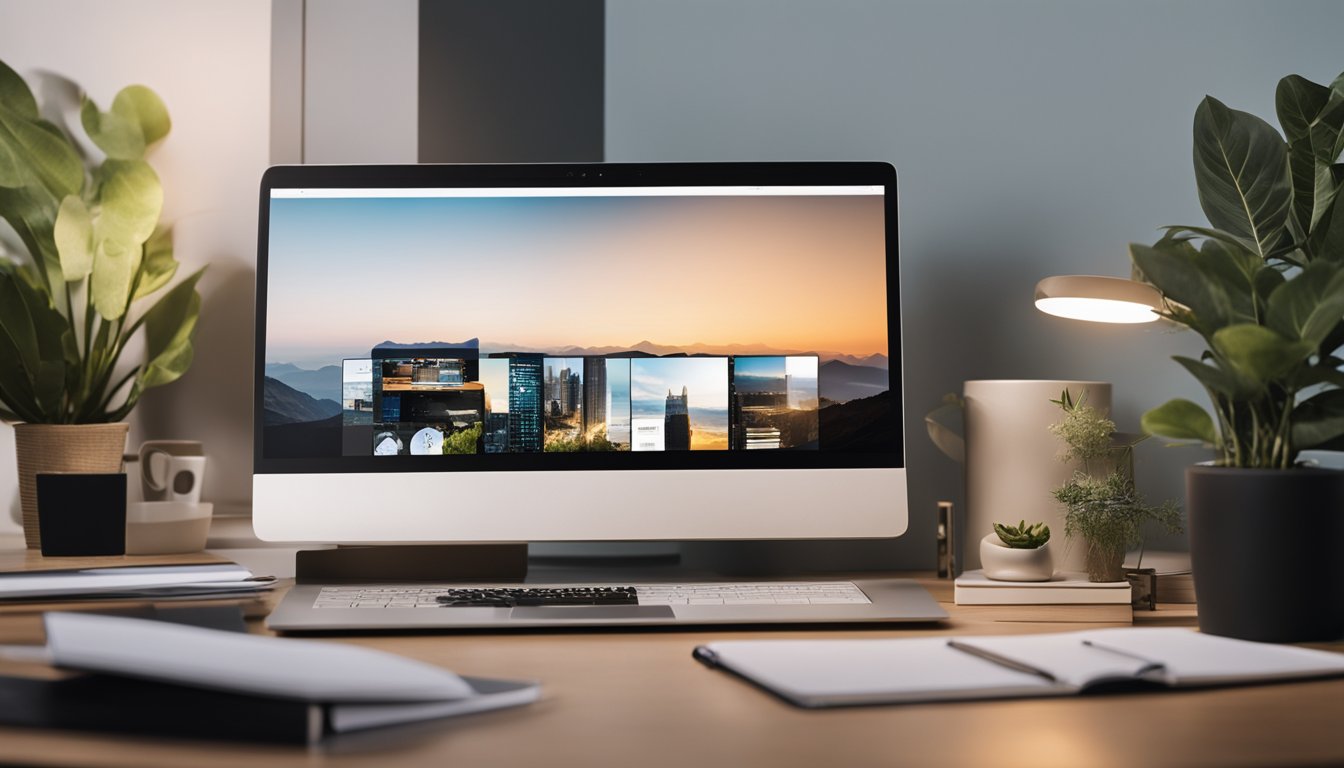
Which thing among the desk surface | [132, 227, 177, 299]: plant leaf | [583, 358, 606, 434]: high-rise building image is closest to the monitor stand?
[583, 358, 606, 434]: high-rise building image

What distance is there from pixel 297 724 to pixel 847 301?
76cm

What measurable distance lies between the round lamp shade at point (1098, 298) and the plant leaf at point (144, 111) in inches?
46.4

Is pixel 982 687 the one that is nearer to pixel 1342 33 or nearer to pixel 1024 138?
pixel 1024 138

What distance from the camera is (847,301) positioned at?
1173mm

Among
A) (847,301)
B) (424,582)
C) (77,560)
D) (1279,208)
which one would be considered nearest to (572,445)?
(424,582)

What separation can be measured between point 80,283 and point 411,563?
0.67 m

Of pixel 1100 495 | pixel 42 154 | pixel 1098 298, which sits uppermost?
pixel 42 154

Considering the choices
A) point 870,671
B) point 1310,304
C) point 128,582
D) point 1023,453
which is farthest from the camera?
point 1023,453

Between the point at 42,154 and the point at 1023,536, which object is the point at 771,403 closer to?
the point at 1023,536

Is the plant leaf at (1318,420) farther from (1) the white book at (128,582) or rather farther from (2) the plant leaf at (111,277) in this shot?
(2) the plant leaf at (111,277)

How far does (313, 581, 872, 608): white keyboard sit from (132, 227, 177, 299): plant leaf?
607 millimetres

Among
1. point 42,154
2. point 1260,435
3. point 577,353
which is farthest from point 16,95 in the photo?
Result: point 1260,435

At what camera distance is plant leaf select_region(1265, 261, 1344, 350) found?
83 cm

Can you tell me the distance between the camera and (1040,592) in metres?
1.06
